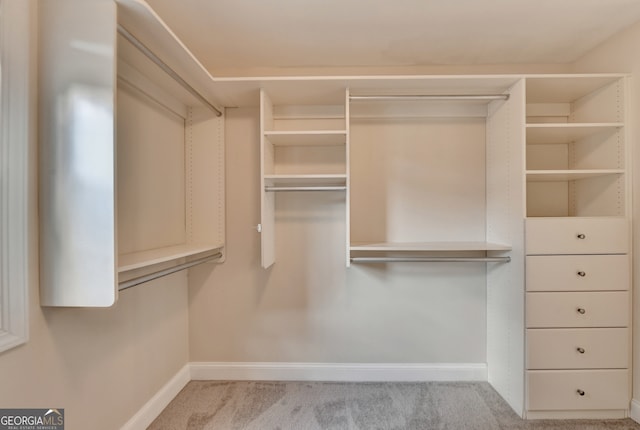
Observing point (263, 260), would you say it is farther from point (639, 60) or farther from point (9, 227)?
point (639, 60)

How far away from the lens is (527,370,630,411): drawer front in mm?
1846

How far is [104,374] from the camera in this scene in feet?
5.01

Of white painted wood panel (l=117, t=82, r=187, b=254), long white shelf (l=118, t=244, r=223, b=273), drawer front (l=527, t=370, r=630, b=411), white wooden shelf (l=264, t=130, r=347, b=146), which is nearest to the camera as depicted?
long white shelf (l=118, t=244, r=223, b=273)

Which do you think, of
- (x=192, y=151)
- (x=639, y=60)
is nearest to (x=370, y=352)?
(x=192, y=151)

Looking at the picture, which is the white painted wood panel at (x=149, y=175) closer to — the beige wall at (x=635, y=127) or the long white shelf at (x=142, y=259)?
the long white shelf at (x=142, y=259)

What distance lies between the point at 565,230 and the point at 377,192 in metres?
1.18

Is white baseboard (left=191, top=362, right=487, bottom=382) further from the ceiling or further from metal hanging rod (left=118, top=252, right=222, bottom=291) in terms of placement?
the ceiling

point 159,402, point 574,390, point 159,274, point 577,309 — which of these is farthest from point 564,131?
point 159,402

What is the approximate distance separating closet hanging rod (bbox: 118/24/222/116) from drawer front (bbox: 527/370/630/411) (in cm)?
268

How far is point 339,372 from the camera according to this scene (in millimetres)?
2326

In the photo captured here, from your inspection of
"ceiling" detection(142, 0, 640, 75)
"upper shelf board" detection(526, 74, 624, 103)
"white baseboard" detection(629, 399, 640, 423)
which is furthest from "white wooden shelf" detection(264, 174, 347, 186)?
"white baseboard" detection(629, 399, 640, 423)

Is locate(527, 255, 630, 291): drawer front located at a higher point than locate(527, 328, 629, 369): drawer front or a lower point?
higher

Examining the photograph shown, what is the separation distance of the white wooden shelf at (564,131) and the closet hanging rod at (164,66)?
82.2 inches

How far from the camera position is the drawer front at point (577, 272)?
6.05 ft
